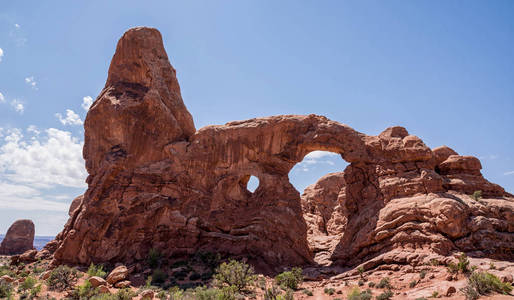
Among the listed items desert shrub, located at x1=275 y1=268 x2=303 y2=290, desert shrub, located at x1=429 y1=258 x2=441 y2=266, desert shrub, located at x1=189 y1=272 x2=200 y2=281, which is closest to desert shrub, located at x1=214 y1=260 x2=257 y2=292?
desert shrub, located at x1=275 y1=268 x2=303 y2=290

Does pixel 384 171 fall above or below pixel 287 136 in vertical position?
below

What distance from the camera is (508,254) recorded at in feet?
59.8

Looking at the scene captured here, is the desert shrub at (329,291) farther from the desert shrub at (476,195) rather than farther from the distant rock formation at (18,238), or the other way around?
the distant rock formation at (18,238)

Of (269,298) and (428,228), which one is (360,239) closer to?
(428,228)

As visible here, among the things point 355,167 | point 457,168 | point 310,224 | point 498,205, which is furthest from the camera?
point 310,224

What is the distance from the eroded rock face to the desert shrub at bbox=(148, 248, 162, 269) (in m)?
0.68

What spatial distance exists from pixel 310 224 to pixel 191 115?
17.9m

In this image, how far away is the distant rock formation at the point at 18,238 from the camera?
144ft

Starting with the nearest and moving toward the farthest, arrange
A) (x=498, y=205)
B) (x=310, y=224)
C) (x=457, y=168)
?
(x=498, y=205) < (x=457, y=168) < (x=310, y=224)

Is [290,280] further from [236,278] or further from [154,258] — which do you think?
[154,258]

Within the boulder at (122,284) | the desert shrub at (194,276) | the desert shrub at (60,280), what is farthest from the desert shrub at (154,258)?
the desert shrub at (60,280)

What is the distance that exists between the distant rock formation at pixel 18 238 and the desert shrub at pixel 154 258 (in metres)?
34.5

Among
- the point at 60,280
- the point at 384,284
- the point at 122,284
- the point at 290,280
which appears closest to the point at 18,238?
the point at 60,280

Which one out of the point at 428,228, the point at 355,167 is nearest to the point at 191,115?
the point at 355,167
